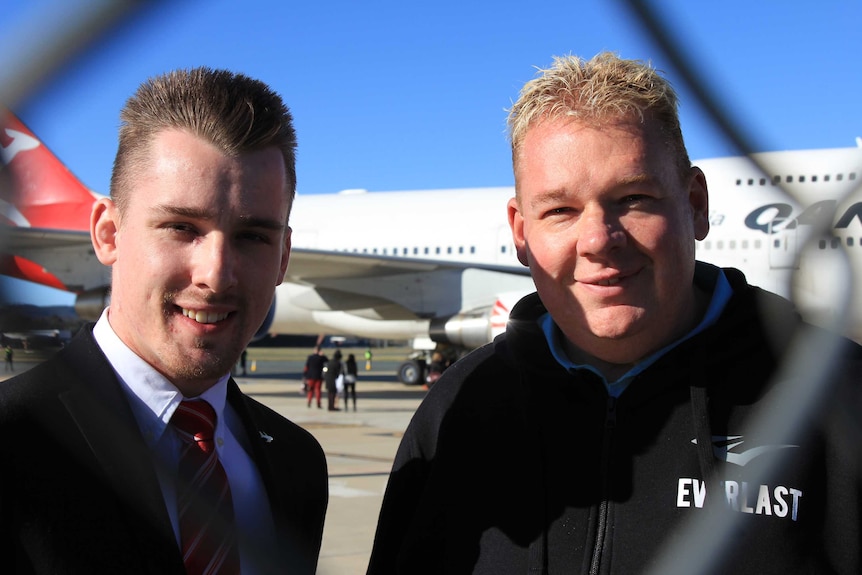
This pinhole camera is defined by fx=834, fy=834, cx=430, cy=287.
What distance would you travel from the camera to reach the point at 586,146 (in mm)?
1459

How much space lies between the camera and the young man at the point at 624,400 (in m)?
1.42

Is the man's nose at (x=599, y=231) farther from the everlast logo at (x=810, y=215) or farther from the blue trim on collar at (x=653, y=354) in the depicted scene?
the everlast logo at (x=810, y=215)

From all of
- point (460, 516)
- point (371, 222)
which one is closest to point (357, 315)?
point (371, 222)

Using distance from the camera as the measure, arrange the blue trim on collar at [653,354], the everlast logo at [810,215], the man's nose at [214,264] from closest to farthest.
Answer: the everlast logo at [810,215] < the man's nose at [214,264] < the blue trim on collar at [653,354]

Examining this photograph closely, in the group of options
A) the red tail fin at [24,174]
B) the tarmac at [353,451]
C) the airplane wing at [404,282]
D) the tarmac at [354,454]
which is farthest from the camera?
the airplane wing at [404,282]

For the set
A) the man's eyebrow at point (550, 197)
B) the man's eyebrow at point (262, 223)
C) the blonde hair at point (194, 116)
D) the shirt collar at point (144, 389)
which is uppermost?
the blonde hair at point (194, 116)

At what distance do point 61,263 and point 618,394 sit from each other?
1.06 metres

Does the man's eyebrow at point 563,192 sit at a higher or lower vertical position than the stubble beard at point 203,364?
higher

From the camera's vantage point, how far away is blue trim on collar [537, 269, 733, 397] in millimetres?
1632

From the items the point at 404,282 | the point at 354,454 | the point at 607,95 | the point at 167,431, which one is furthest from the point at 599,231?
the point at 404,282

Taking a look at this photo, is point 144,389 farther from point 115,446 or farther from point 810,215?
point 810,215

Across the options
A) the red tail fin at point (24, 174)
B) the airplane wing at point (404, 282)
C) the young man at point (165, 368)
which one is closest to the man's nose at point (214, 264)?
the young man at point (165, 368)

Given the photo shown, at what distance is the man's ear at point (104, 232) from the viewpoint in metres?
1.39

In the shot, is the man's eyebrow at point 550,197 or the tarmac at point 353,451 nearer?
the man's eyebrow at point 550,197
